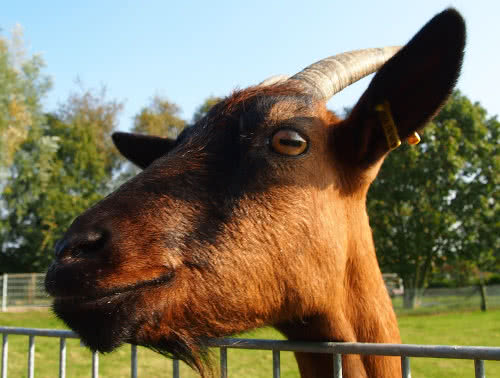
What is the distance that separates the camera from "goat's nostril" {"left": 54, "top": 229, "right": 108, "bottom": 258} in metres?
1.89

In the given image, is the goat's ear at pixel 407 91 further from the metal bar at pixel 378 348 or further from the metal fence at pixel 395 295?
the metal fence at pixel 395 295

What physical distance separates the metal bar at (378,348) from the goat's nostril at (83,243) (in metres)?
0.75

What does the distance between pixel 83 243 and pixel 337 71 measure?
1686 millimetres

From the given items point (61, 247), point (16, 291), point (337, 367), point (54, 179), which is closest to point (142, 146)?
point (61, 247)

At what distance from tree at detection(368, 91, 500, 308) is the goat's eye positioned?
26.8 m

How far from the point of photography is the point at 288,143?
93.7 inches

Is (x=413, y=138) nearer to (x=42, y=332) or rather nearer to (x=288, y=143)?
(x=288, y=143)

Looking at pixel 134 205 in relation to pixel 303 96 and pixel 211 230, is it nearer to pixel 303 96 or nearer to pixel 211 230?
pixel 211 230

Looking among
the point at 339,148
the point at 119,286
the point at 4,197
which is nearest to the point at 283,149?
the point at 339,148

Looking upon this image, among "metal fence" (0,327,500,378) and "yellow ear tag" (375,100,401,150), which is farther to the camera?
"yellow ear tag" (375,100,401,150)

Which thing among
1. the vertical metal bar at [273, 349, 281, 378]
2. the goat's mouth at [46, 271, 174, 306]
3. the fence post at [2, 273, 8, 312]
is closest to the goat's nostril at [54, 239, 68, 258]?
the goat's mouth at [46, 271, 174, 306]

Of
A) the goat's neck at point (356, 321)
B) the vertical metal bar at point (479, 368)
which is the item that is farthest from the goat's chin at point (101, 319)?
the vertical metal bar at point (479, 368)

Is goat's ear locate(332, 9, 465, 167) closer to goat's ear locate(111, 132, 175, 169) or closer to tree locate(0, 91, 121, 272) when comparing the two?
goat's ear locate(111, 132, 175, 169)

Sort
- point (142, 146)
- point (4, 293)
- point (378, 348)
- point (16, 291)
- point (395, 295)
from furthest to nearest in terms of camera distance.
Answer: point (395, 295) → point (16, 291) → point (4, 293) → point (142, 146) → point (378, 348)
